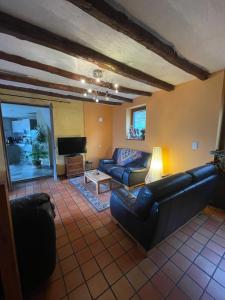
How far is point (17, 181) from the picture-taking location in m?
3.80

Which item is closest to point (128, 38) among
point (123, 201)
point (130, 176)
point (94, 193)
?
point (123, 201)

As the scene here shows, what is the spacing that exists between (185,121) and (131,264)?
2.70 m

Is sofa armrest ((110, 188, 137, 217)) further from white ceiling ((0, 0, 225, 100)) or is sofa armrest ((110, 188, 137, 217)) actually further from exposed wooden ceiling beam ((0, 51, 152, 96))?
exposed wooden ceiling beam ((0, 51, 152, 96))

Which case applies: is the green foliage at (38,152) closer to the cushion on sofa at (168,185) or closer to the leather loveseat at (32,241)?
the leather loveseat at (32,241)

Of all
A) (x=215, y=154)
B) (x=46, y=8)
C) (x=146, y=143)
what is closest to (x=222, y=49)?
(x=215, y=154)

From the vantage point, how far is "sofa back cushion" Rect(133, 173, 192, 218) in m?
1.34

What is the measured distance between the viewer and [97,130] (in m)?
4.89

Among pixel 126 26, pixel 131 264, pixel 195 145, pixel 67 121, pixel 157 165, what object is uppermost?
pixel 126 26

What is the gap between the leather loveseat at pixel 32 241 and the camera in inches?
42.2

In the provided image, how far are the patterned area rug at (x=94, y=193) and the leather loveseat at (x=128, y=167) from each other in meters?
0.37

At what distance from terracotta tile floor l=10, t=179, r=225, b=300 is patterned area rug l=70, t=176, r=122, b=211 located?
1.28 ft

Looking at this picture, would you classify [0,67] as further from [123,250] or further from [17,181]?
[123,250]

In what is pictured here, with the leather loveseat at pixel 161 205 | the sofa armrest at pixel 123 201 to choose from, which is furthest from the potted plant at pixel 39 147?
the leather loveseat at pixel 161 205

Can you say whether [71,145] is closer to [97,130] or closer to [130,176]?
[97,130]
